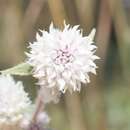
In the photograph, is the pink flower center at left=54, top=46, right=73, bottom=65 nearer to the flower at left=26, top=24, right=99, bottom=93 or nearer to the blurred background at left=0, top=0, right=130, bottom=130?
the flower at left=26, top=24, right=99, bottom=93

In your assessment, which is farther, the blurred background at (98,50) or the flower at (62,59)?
the blurred background at (98,50)

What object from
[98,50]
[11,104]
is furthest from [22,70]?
[98,50]

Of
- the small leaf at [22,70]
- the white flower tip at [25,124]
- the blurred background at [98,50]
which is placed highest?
the blurred background at [98,50]

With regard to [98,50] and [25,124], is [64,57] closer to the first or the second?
[25,124]

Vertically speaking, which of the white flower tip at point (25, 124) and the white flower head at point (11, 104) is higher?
the white flower head at point (11, 104)

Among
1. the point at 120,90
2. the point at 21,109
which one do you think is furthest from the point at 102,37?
the point at 21,109

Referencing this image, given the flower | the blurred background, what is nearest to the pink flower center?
the flower

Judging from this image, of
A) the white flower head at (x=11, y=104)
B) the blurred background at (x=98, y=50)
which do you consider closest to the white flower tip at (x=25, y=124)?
the white flower head at (x=11, y=104)

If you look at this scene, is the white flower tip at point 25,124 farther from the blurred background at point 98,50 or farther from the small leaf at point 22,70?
the blurred background at point 98,50
